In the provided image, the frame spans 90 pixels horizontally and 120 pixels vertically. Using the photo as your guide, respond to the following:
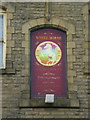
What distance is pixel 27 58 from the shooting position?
37.7 ft

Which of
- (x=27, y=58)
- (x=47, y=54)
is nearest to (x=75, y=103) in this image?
(x=47, y=54)

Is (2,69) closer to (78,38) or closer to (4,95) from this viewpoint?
(4,95)

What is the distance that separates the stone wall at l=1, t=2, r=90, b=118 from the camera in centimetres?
1115

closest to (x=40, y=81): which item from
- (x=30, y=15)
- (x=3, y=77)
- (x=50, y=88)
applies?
(x=50, y=88)

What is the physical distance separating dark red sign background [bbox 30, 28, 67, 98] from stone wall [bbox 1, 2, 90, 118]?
0.23 meters

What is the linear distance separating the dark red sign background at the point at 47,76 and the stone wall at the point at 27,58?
232 millimetres

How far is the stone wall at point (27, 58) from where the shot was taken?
1115 cm

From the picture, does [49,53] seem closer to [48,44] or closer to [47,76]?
[48,44]

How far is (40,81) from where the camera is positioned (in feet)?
37.9

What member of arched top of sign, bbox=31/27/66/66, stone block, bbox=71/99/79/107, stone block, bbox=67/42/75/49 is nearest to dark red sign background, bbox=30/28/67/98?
arched top of sign, bbox=31/27/66/66

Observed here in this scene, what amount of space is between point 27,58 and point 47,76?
0.86m

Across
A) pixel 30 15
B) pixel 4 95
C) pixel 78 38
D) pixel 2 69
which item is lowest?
pixel 4 95

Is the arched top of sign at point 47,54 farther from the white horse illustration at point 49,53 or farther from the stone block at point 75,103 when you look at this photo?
the stone block at point 75,103

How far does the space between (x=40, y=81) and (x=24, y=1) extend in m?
2.67
